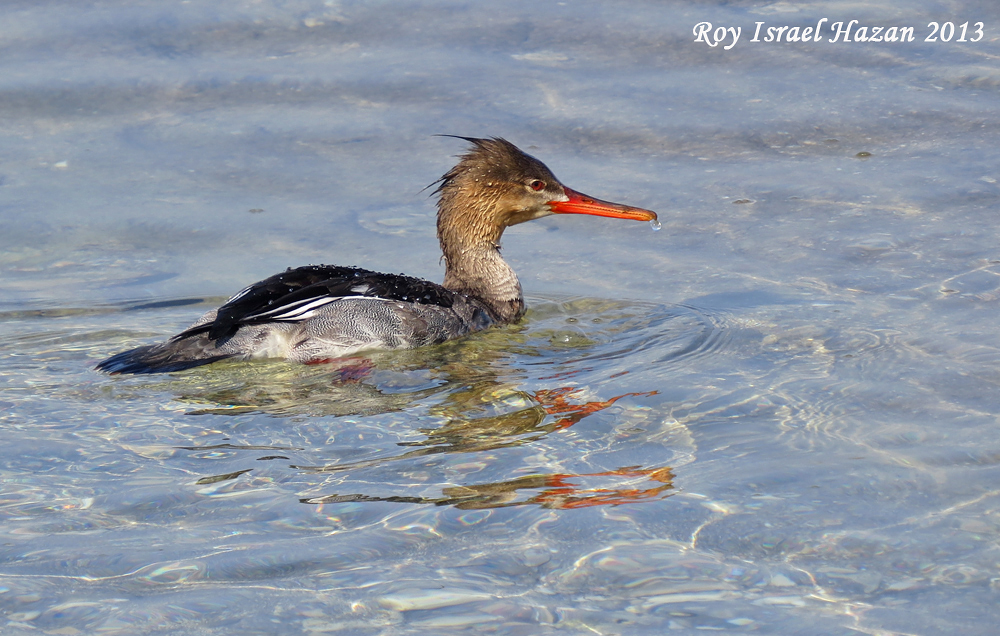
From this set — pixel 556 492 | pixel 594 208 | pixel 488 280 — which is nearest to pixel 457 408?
pixel 556 492

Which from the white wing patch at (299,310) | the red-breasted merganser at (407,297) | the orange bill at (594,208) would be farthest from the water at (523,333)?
the orange bill at (594,208)

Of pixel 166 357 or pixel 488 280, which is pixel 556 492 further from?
pixel 488 280

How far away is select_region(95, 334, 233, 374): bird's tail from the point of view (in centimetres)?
659

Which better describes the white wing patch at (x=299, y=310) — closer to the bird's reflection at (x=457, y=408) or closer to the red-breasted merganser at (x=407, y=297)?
the red-breasted merganser at (x=407, y=297)

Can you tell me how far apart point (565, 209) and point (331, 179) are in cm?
208

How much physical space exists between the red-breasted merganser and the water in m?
0.17

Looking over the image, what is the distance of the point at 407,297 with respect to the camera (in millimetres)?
7238

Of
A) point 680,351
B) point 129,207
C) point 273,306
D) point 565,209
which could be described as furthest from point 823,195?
point 129,207

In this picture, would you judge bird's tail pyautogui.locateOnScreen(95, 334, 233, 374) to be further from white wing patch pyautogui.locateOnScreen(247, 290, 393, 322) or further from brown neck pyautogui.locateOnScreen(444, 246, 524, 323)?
brown neck pyautogui.locateOnScreen(444, 246, 524, 323)

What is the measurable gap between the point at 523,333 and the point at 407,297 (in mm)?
818

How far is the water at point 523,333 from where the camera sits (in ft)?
14.1

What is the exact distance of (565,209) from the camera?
8.08 m

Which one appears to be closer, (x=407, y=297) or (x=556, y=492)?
(x=556, y=492)

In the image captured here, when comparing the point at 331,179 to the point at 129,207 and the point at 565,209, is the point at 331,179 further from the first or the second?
the point at 565,209
